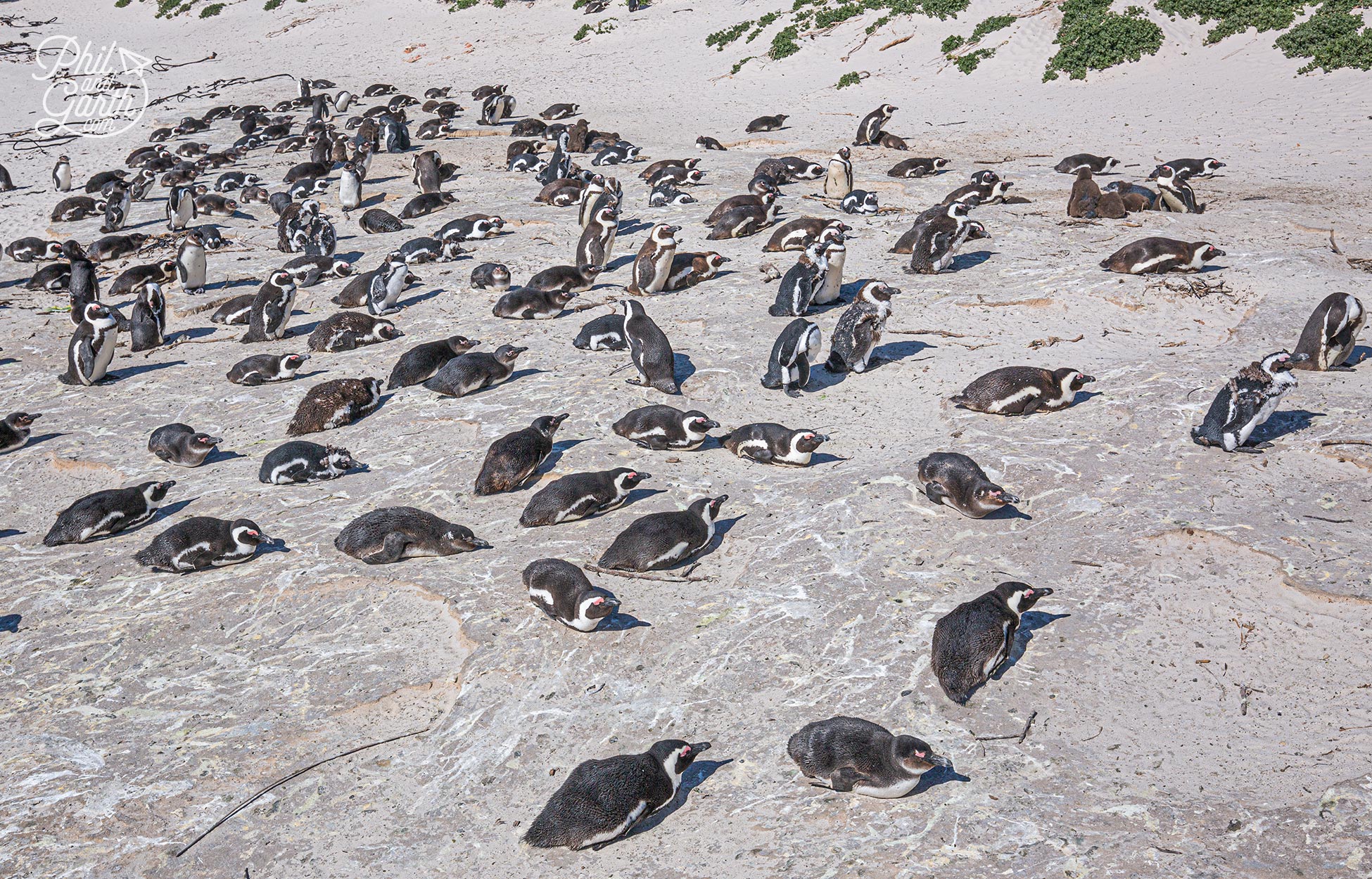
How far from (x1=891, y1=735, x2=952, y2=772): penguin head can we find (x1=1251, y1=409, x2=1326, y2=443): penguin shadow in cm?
441

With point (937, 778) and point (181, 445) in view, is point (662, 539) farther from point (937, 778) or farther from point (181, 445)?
point (181, 445)

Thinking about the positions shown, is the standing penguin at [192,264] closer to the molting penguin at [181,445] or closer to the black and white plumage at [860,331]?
the molting penguin at [181,445]

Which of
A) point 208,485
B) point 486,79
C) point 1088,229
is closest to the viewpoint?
point 208,485

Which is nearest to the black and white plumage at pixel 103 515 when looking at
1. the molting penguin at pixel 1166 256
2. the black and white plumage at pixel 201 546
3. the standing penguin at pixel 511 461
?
the black and white plumage at pixel 201 546

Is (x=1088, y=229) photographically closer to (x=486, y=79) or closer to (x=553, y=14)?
(x=486, y=79)

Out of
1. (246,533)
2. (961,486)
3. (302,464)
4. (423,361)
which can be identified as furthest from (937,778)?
(423,361)

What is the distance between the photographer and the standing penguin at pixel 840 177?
50.1 feet

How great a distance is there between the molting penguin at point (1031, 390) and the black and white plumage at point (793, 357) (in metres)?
1.70

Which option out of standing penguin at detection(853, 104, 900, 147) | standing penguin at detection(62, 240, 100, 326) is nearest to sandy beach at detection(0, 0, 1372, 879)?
standing penguin at detection(62, 240, 100, 326)

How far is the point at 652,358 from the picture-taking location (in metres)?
9.05

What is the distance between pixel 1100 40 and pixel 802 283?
13164mm

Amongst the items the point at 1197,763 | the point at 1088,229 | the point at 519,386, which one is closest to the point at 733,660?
the point at 1197,763

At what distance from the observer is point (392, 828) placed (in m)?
4.70

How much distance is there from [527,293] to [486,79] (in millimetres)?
20168
